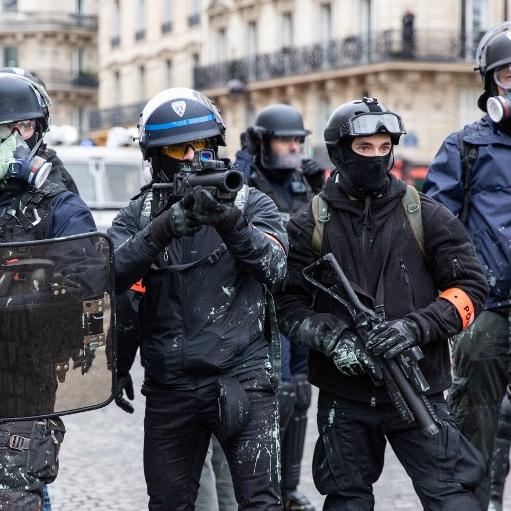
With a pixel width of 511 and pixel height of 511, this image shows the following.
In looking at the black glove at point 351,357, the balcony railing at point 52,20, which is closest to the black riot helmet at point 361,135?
the black glove at point 351,357

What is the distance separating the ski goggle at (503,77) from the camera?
5680 mm

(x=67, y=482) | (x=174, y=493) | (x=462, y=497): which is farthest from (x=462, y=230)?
(x=67, y=482)

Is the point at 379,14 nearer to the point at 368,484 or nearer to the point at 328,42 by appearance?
the point at 328,42

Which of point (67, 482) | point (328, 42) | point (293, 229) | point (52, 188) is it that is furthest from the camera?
point (328, 42)

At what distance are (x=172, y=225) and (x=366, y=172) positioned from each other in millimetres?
814

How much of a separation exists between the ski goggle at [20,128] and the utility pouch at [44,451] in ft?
3.24

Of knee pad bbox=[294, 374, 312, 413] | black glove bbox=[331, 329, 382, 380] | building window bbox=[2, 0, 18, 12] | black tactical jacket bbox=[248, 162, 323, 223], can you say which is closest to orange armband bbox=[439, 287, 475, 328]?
black glove bbox=[331, 329, 382, 380]

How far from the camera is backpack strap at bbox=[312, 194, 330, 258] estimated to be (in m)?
4.80

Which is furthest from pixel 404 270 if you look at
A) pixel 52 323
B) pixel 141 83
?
pixel 141 83

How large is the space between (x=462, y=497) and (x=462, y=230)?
0.93m

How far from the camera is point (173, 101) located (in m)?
4.66

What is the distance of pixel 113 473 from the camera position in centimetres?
753

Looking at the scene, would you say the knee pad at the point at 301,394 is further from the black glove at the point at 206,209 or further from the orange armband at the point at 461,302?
the black glove at the point at 206,209

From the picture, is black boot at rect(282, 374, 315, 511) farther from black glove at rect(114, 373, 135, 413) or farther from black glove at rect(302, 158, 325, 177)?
black glove at rect(114, 373, 135, 413)
